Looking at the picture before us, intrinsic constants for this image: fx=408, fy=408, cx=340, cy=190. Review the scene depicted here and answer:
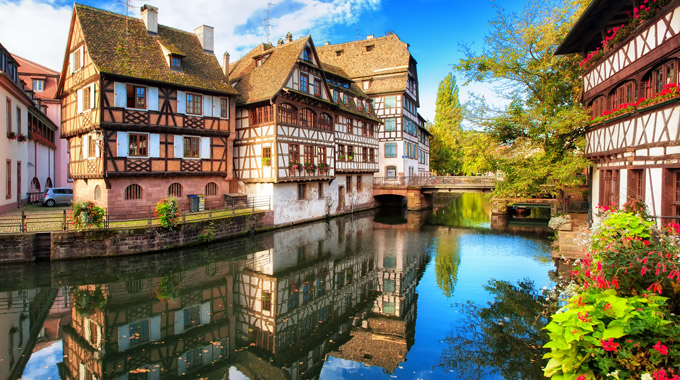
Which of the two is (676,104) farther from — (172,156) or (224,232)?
(172,156)

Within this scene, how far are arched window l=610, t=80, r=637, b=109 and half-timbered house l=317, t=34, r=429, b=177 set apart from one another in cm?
2616

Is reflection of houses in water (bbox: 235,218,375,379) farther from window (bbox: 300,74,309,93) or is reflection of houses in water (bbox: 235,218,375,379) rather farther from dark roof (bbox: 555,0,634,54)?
dark roof (bbox: 555,0,634,54)

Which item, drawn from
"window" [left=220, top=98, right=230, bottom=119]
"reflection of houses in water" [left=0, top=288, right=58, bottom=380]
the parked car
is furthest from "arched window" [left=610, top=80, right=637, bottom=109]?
the parked car

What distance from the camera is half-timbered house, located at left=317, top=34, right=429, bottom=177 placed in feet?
133

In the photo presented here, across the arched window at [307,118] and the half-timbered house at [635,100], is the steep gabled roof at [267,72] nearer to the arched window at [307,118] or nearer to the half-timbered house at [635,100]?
the arched window at [307,118]

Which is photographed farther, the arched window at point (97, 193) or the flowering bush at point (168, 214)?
the arched window at point (97, 193)

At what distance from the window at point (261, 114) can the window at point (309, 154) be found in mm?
3575

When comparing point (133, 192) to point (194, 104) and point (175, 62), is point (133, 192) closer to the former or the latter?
point (194, 104)

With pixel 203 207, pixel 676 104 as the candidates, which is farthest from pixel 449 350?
pixel 203 207

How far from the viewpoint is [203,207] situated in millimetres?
23625

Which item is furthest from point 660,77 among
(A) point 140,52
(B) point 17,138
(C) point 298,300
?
(B) point 17,138

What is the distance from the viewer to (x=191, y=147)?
75.9 ft

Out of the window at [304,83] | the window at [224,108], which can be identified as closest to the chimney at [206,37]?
the window at [224,108]

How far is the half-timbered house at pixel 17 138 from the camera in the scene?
22.2 meters
